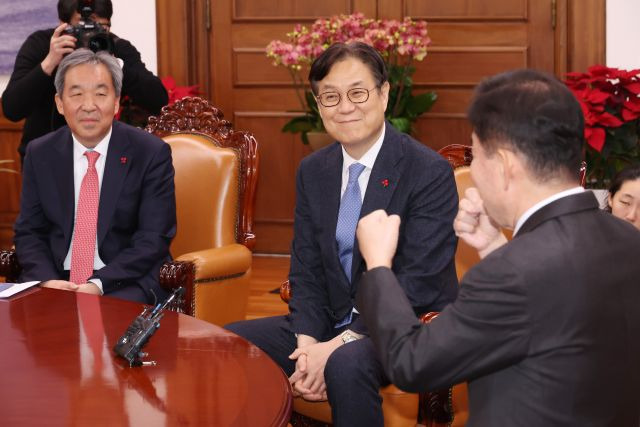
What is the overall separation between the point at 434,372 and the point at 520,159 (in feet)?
1.15

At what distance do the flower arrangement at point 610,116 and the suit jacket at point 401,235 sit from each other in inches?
71.9

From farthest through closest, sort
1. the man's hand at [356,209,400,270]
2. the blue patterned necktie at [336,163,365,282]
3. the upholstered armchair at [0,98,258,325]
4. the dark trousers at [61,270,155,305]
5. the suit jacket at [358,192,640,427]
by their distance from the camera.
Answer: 1. the upholstered armchair at [0,98,258,325]
2. the dark trousers at [61,270,155,305]
3. the blue patterned necktie at [336,163,365,282]
4. the man's hand at [356,209,400,270]
5. the suit jacket at [358,192,640,427]

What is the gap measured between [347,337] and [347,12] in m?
3.65

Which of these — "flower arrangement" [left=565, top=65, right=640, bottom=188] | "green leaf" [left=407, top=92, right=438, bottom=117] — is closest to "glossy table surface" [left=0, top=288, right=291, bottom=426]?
"flower arrangement" [left=565, top=65, right=640, bottom=188]

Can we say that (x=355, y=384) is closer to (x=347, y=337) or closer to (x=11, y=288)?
(x=347, y=337)

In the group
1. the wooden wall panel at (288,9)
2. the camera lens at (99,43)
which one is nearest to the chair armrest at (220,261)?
the camera lens at (99,43)

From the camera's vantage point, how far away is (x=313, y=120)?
Answer: 5.41 metres

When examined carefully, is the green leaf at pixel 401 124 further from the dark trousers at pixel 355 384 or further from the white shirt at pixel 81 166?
the dark trousers at pixel 355 384

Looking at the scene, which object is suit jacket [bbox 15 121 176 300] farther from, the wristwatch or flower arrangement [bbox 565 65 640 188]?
flower arrangement [bbox 565 65 640 188]

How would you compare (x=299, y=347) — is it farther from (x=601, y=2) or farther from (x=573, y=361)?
(x=601, y=2)

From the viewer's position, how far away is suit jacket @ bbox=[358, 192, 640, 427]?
1.38 m

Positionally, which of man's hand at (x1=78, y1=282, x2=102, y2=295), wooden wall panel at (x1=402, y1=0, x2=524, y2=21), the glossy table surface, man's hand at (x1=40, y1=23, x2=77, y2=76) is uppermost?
wooden wall panel at (x1=402, y1=0, x2=524, y2=21)

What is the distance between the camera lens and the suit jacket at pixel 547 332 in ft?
4.54

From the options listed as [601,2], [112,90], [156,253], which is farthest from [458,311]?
[601,2]
